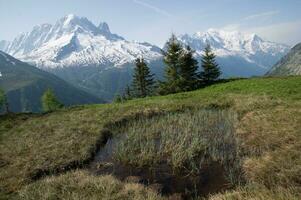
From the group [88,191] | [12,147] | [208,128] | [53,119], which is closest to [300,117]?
[208,128]

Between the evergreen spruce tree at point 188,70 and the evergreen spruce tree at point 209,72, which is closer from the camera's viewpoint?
the evergreen spruce tree at point 188,70

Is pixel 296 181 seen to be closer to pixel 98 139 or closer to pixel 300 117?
pixel 300 117

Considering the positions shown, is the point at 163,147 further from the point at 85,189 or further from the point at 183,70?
the point at 183,70

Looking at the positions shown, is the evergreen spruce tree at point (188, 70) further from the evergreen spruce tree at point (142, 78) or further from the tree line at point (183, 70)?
the evergreen spruce tree at point (142, 78)

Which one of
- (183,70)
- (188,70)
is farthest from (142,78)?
(188,70)

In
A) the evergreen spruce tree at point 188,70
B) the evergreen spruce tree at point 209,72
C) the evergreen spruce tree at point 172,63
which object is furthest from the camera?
the evergreen spruce tree at point 209,72

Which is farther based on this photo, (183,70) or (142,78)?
(142,78)

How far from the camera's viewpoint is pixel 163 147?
72.1 ft

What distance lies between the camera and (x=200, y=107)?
35.3 m

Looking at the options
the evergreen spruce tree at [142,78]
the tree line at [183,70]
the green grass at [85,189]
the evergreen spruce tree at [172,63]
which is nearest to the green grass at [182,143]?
the green grass at [85,189]

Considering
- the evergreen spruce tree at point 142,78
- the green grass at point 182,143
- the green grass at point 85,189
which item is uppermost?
the evergreen spruce tree at point 142,78

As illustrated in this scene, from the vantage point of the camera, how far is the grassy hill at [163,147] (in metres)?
14.7

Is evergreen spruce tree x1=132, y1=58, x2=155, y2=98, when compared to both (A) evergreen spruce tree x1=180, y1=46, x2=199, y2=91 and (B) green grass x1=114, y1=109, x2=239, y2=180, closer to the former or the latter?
(A) evergreen spruce tree x1=180, y1=46, x2=199, y2=91

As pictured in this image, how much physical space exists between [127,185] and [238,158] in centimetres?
689
